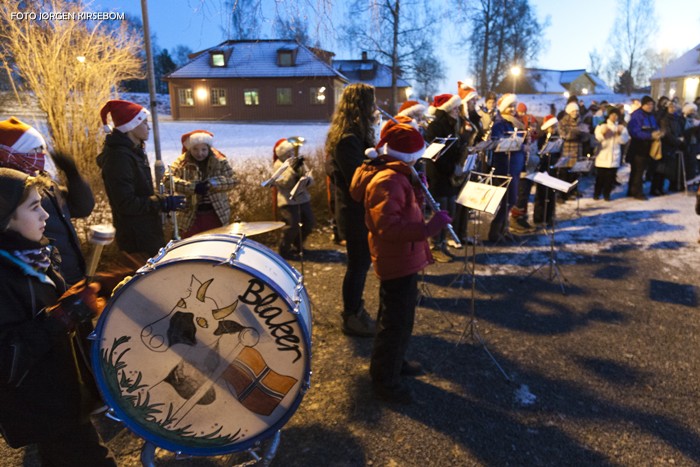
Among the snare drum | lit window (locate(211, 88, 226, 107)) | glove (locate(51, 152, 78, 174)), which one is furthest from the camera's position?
lit window (locate(211, 88, 226, 107))

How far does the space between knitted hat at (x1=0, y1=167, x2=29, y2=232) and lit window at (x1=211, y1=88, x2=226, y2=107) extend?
107 ft

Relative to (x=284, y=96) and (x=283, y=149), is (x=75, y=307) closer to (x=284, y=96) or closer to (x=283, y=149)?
(x=283, y=149)

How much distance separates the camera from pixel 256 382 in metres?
2.27

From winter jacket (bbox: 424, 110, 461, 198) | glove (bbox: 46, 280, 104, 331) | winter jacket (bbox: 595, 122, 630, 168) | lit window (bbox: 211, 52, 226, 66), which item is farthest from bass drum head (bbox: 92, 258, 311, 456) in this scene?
lit window (bbox: 211, 52, 226, 66)

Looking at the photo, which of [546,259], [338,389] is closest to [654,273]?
[546,259]

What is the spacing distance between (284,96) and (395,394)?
31.4m

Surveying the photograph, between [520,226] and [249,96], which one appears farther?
[249,96]

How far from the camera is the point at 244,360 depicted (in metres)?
2.24

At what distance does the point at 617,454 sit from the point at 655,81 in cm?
4841

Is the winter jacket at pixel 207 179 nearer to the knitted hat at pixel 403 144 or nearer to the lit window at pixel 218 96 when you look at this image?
the knitted hat at pixel 403 144

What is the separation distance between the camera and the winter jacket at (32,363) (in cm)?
186

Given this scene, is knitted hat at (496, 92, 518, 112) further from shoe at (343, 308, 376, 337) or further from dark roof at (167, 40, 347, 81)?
dark roof at (167, 40, 347, 81)

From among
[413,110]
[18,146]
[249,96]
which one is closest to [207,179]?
[18,146]

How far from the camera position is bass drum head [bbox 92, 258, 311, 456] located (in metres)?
2.11
